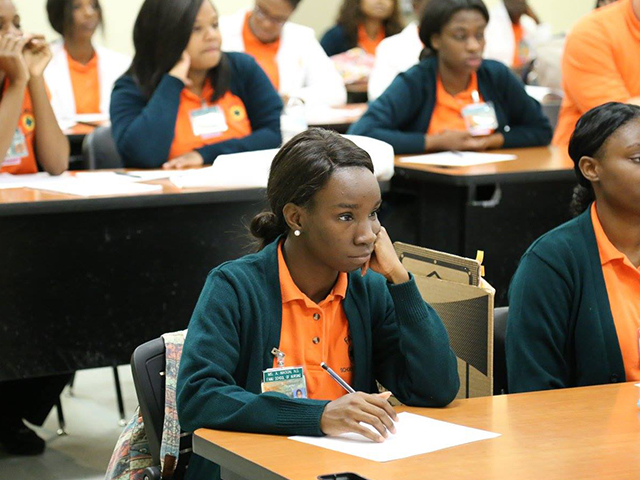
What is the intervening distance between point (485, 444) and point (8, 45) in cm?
235

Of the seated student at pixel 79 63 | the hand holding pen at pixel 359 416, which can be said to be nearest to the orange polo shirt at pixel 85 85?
the seated student at pixel 79 63

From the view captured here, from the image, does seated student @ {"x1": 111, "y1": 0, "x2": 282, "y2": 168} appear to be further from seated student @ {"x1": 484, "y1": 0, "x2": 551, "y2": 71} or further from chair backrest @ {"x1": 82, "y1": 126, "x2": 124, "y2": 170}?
seated student @ {"x1": 484, "y1": 0, "x2": 551, "y2": 71}

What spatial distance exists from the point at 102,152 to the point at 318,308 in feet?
7.67

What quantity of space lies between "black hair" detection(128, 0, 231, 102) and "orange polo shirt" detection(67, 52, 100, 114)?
215cm

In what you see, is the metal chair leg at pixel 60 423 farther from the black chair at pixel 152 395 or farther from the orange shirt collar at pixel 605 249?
the orange shirt collar at pixel 605 249

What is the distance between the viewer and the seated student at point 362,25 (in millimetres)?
7699

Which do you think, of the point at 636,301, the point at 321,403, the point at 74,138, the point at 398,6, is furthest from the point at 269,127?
the point at 398,6

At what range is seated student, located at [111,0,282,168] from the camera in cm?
372

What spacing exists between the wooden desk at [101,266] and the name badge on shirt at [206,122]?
0.62 meters

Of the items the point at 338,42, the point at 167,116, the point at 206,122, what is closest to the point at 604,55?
the point at 206,122

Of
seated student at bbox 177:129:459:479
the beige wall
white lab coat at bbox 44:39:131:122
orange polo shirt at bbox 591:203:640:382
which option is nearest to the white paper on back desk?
seated student at bbox 177:129:459:479

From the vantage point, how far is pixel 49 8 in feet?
19.6

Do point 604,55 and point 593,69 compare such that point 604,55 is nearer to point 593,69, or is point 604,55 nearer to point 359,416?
point 593,69

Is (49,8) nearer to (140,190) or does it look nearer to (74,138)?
(74,138)
